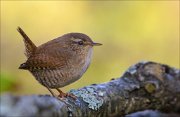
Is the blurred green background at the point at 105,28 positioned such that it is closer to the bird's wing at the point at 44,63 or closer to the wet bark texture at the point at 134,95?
the wet bark texture at the point at 134,95

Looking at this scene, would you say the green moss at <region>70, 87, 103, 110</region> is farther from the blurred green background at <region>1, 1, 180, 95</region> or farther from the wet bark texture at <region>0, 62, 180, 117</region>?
the blurred green background at <region>1, 1, 180, 95</region>

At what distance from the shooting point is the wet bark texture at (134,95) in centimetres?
273

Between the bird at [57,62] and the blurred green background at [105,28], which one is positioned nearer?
the bird at [57,62]

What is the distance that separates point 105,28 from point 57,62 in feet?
13.4

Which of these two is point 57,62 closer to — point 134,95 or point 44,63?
point 44,63

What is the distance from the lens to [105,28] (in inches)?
282

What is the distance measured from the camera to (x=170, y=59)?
6.60 meters

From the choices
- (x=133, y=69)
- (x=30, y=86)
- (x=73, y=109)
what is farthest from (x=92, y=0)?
(x=73, y=109)

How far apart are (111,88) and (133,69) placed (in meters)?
0.32

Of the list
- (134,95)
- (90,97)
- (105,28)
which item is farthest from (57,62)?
(105,28)

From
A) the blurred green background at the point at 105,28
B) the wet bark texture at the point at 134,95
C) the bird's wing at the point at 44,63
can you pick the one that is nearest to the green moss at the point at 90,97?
the wet bark texture at the point at 134,95

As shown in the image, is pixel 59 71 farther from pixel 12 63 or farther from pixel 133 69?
pixel 12 63

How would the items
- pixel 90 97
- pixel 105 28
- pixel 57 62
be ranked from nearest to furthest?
pixel 90 97 < pixel 57 62 < pixel 105 28

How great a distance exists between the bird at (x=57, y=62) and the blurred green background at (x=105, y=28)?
9.31 feet
